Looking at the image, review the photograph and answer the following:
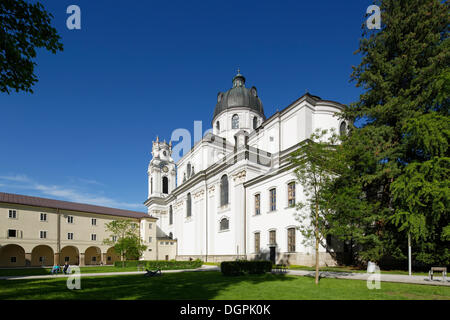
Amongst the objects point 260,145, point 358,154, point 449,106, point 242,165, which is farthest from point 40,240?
point 449,106

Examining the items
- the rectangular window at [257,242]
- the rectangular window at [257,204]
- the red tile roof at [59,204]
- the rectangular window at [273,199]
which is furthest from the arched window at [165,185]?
the rectangular window at [273,199]

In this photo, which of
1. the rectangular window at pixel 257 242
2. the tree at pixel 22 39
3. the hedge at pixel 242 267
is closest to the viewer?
the tree at pixel 22 39

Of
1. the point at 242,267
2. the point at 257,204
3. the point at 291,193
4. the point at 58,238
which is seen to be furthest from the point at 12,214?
the point at 291,193

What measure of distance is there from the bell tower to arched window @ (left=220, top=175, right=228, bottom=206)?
23757mm

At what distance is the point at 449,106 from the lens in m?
20.0

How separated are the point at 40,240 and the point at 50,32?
35260mm

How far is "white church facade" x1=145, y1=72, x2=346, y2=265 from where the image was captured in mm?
27203

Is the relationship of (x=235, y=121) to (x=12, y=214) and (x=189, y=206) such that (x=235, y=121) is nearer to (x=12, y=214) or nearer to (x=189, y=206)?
(x=189, y=206)

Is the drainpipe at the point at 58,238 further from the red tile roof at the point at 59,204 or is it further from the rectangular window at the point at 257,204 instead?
the rectangular window at the point at 257,204

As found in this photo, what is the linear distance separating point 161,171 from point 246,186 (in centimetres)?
2963

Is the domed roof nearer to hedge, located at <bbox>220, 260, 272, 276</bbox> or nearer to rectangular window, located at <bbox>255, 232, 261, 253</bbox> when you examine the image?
rectangular window, located at <bbox>255, 232, 261, 253</bbox>

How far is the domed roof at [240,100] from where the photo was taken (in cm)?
4528

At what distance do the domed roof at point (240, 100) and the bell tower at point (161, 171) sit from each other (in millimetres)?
16807

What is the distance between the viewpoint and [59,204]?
129 feet
